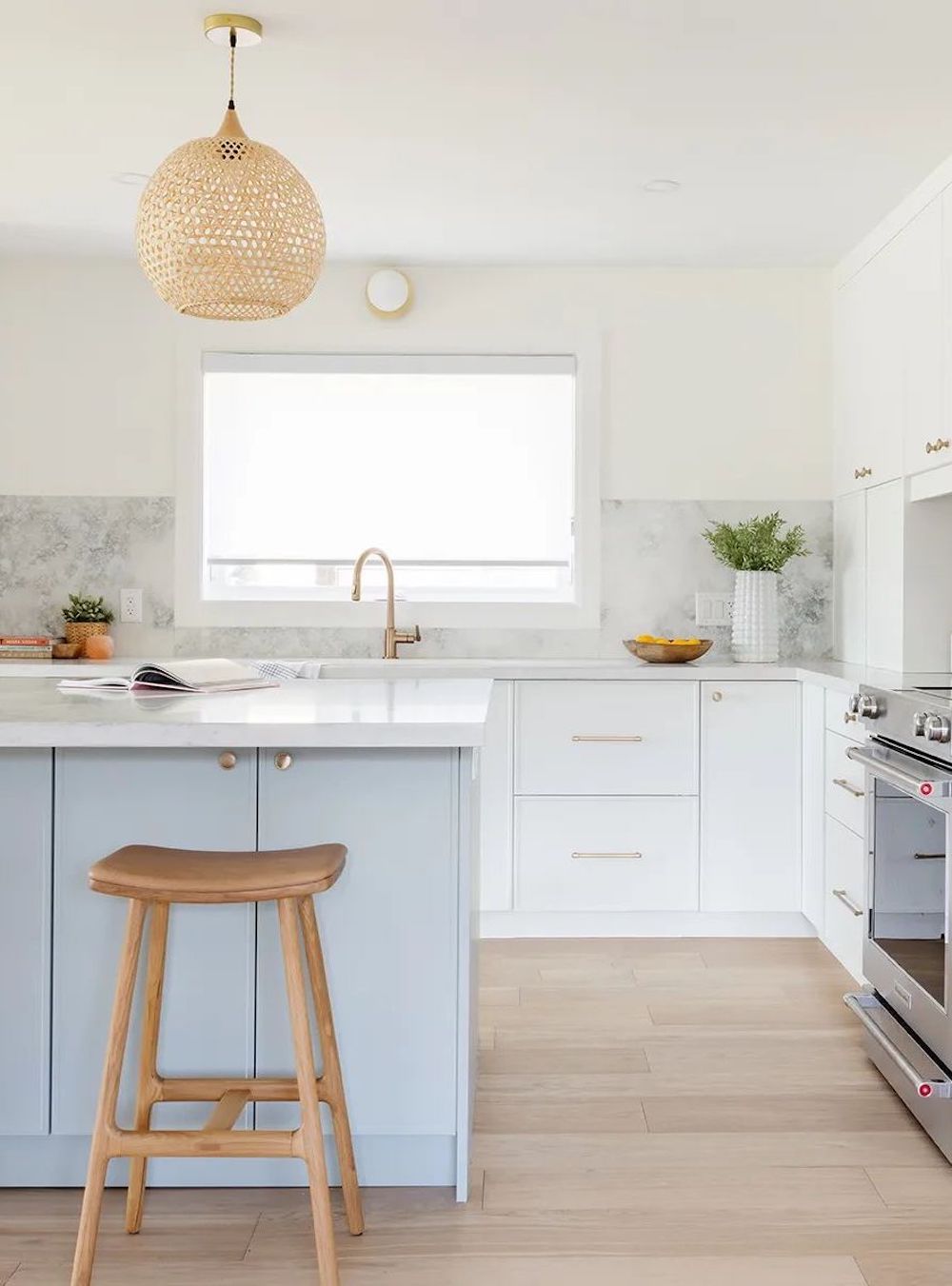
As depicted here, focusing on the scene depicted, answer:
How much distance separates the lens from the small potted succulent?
443 centimetres

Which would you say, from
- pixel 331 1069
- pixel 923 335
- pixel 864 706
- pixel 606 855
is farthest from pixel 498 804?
pixel 331 1069

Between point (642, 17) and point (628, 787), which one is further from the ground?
point (642, 17)

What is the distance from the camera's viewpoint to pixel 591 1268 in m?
2.08

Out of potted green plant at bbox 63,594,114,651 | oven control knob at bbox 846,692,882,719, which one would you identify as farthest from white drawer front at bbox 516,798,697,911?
potted green plant at bbox 63,594,114,651

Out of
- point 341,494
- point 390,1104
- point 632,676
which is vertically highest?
point 341,494

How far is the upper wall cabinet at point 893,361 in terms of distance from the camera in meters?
3.56

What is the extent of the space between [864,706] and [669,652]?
126cm

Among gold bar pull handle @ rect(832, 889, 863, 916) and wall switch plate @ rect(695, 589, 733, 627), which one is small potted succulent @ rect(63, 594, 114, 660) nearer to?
wall switch plate @ rect(695, 589, 733, 627)

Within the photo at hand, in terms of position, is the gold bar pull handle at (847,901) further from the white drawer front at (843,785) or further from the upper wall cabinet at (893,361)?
the upper wall cabinet at (893,361)

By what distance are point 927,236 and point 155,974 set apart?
114 inches

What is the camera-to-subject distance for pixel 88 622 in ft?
14.8

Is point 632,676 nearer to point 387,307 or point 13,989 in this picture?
point 387,307

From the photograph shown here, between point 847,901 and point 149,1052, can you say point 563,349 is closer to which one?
point 847,901

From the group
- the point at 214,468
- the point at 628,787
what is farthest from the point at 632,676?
the point at 214,468
